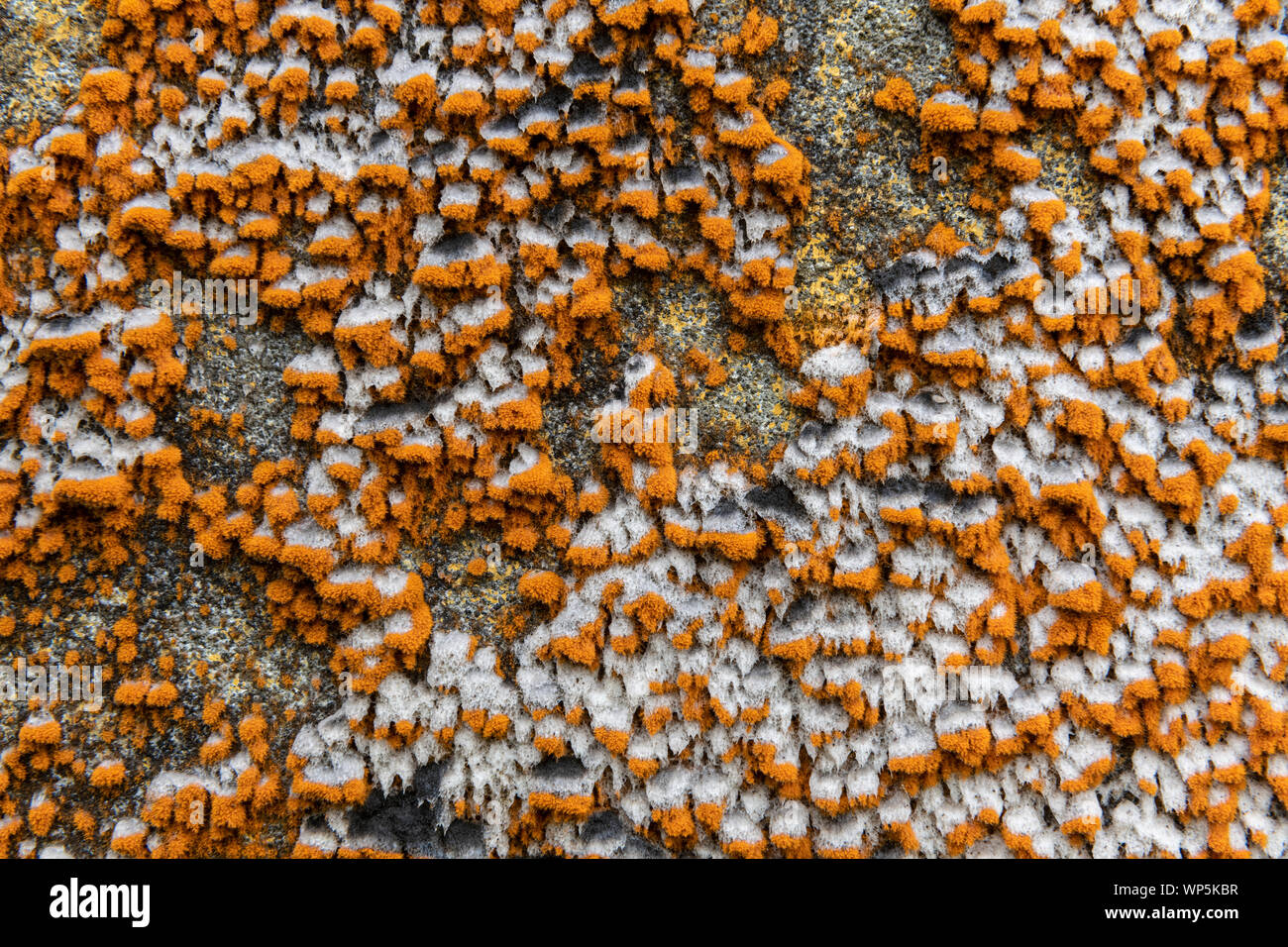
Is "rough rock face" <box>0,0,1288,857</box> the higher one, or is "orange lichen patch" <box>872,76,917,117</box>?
"orange lichen patch" <box>872,76,917,117</box>

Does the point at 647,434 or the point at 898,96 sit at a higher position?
the point at 898,96

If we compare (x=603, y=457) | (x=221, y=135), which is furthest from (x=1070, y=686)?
(x=221, y=135)

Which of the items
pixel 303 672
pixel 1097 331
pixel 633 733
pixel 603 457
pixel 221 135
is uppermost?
pixel 221 135

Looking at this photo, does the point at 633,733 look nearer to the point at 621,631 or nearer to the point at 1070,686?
the point at 621,631

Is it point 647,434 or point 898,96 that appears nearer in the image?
point 898,96

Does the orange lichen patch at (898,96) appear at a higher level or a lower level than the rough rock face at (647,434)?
higher

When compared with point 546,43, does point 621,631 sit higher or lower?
lower

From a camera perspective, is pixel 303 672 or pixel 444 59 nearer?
pixel 444 59

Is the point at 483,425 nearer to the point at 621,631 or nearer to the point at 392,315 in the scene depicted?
the point at 392,315
